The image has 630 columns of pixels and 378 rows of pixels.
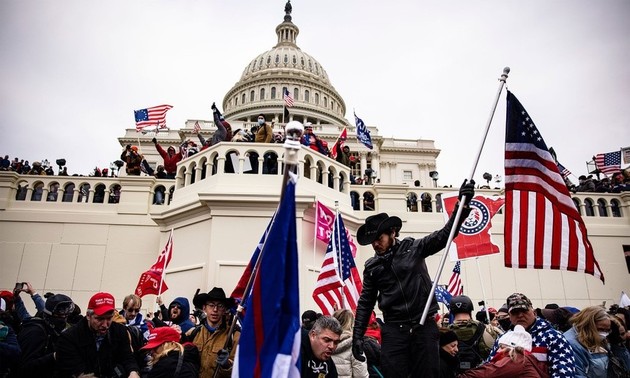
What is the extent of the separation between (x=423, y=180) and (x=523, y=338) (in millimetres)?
60930

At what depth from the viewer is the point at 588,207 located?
13.9m

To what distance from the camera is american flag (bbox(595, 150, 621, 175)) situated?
19.3 m

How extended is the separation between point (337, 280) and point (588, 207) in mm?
10245

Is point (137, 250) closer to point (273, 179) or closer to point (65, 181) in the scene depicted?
point (65, 181)

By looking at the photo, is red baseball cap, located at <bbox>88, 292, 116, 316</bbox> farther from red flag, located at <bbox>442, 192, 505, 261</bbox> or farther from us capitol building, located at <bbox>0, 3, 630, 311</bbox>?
red flag, located at <bbox>442, 192, 505, 261</bbox>

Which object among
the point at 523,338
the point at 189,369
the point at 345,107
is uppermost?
the point at 345,107

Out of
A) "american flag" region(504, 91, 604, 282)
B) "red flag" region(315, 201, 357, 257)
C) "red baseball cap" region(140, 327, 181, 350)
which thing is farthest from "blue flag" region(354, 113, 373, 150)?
"red baseball cap" region(140, 327, 181, 350)

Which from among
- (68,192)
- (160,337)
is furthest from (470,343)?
(68,192)

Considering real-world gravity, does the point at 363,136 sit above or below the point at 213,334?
above

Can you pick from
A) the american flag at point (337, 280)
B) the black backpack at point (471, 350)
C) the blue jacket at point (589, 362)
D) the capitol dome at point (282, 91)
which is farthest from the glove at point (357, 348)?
the capitol dome at point (282, 91)

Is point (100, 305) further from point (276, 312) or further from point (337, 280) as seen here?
point (337, 280)

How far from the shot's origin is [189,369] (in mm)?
3930

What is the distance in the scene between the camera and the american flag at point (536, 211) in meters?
4.48

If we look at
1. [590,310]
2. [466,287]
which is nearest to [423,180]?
[466,287]
